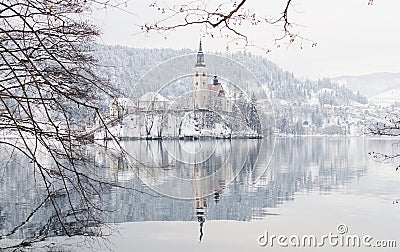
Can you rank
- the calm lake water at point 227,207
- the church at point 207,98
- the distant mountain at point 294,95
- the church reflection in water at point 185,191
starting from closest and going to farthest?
the calm lake water at point 227,207 → the church reflection in water at point 185,191 → the church at point 207,98 → the distant mountain at point 294,95

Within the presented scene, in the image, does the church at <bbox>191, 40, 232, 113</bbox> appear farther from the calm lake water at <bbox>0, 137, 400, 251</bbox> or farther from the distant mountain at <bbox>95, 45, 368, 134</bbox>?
the calm lake water at <bbox>0, 137, 400, 251</bbox>

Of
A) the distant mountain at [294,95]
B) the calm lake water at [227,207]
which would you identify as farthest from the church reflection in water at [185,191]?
Answer: the distant mountain at [294,95]

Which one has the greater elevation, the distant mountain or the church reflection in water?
the distant mountain

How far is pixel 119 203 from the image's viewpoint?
1177cm

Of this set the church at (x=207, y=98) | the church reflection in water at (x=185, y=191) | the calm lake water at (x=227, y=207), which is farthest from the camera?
the church at (x=207, y=98)

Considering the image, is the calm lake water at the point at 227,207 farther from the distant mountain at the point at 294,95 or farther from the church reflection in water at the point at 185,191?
the distant mountain at the point at 294,95

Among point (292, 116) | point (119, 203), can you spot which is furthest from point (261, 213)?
point (292, 116)

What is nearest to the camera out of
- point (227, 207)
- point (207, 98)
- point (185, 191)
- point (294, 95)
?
point (227, 207)

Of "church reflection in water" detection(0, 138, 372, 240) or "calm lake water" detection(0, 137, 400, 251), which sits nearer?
"calm lake water" detection(0, 137, 400, 251)

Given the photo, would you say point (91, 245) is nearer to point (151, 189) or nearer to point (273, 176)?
point (151, 189)

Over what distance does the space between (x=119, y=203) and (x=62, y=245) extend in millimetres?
4272

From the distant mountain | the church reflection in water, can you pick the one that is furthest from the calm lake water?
the distant mountain

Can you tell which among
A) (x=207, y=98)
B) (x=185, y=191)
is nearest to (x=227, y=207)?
(x=185, y=191)

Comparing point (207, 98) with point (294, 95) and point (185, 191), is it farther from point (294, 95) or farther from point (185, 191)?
point (294, 95)
